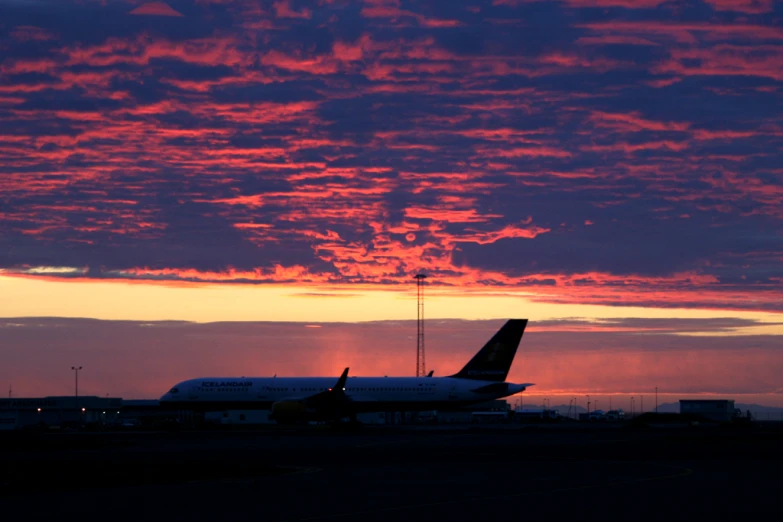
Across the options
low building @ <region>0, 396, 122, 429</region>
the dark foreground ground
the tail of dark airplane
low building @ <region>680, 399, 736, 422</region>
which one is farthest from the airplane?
low building @ <region>680, 399, 736, 422</region>

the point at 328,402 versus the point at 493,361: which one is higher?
the point at 493,361

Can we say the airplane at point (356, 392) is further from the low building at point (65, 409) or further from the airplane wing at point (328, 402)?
the low building at point (65, 409)

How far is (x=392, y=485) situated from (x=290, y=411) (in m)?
57.8

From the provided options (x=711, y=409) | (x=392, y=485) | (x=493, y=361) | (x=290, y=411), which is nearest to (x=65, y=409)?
(x=290, y=411)

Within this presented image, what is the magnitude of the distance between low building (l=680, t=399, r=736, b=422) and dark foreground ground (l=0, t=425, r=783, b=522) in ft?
332

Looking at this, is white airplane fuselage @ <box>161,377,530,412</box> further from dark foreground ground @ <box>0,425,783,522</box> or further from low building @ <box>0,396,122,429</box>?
low building @ <box>0,396,122,429</box>

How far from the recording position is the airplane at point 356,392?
83.3 metres

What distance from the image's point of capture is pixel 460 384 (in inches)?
3398

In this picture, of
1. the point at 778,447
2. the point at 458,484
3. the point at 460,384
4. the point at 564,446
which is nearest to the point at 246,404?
the point at 460,384

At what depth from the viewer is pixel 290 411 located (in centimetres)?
8281

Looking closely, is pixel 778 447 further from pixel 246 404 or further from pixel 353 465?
pixel 246 404

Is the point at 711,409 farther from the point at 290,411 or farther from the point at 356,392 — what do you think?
the point at 290,411

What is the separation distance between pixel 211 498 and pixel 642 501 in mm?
9594

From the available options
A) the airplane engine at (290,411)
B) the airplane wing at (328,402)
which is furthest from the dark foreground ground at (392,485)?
the airplane engine at (290,411)
